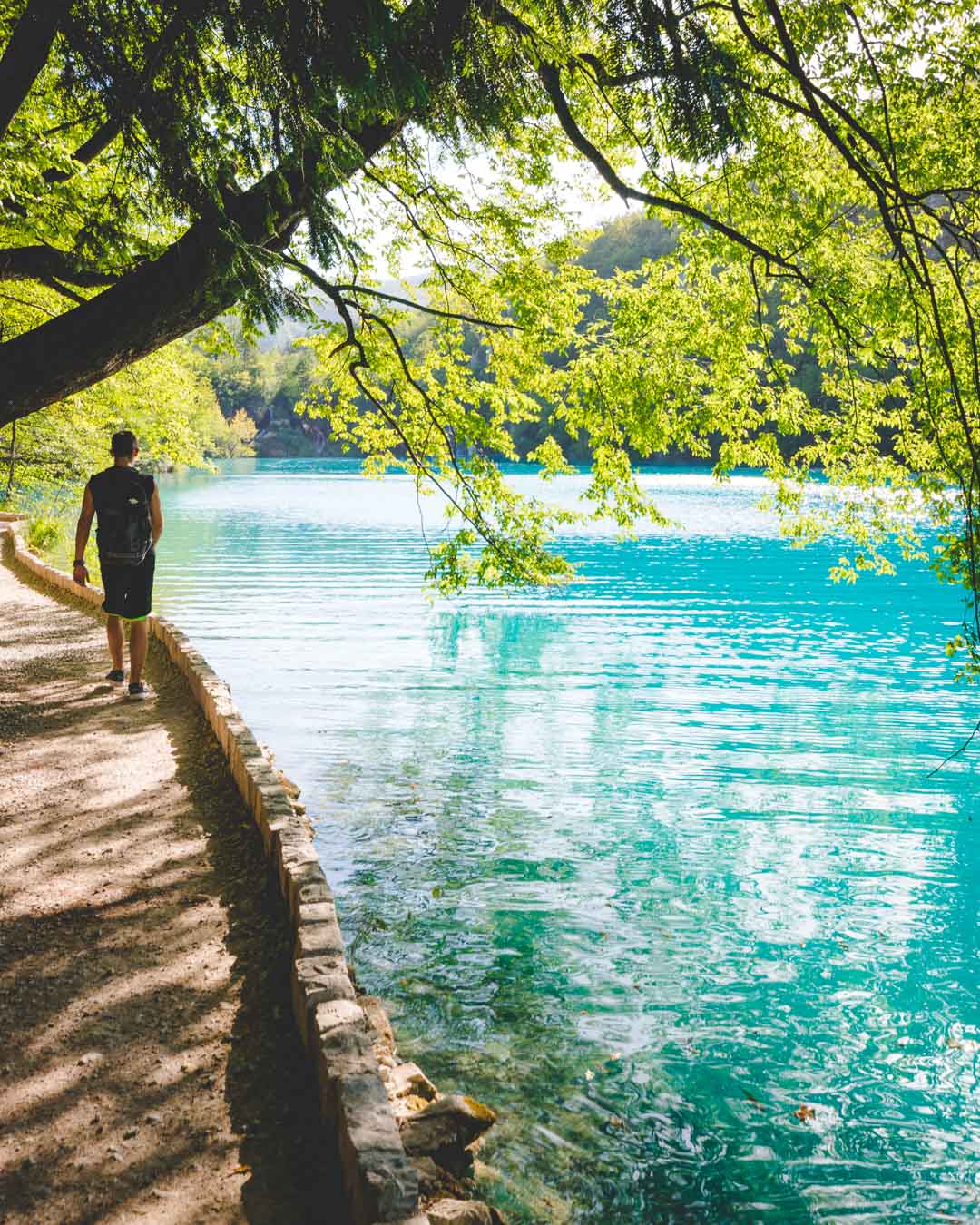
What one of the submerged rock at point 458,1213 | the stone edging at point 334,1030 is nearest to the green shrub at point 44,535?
the stone edging at point 334,1030

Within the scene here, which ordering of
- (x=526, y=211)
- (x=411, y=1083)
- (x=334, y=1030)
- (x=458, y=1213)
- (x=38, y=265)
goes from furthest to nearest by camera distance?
(x=526, y=211) → (x=38, y=265) → (x=411, y=1083) → (x=334, y=1030) → (x=458, y=1213)

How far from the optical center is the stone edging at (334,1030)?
2609 mm

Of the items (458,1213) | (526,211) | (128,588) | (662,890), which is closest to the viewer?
(458,1213)

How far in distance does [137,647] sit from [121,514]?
4.04 ft

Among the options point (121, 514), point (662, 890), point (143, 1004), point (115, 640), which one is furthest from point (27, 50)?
point (662, 890)

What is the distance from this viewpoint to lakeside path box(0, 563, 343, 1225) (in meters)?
2.88

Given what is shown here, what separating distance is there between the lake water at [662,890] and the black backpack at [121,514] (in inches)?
122

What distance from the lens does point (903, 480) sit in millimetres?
8992

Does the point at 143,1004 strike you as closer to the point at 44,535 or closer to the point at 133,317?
the point at 133,317

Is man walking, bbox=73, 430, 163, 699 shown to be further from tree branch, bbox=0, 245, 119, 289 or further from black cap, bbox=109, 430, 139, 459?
tree branch, bbox=0, 245, 119, 289

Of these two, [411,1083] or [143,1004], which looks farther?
[411,1083]

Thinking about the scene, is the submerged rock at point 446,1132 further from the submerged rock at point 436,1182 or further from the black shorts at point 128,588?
the black shorts at point 128,588

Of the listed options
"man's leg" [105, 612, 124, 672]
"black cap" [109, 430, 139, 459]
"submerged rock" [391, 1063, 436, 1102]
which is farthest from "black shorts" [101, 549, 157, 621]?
"submerged rock" [391, 1063, 436, 1102]

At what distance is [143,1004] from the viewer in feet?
12.6
